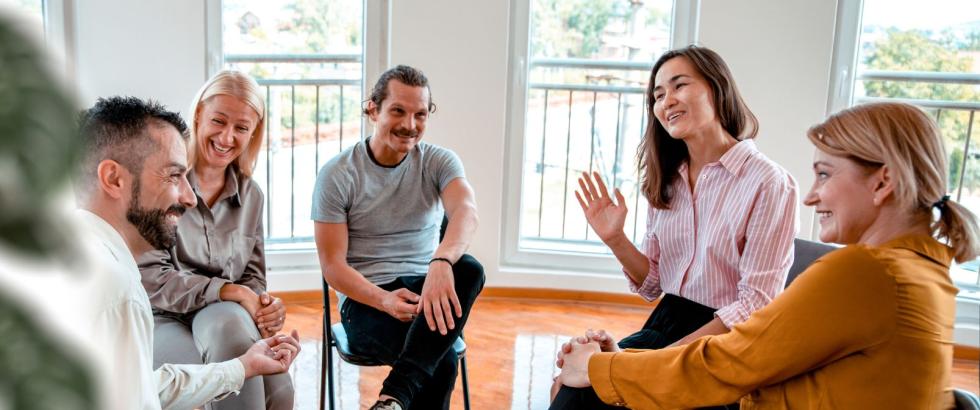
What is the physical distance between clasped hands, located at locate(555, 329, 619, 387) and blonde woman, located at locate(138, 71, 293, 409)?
2.62ft

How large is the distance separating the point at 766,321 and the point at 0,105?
1.37m

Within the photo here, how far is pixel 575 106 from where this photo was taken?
4.45 metres

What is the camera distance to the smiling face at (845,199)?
1468 millimetres

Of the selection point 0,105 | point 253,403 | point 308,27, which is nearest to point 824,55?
point 308,27

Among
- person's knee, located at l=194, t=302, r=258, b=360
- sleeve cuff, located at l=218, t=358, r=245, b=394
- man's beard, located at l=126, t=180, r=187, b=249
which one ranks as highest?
man's beard, located at l=126, t=180, r=187, b=249

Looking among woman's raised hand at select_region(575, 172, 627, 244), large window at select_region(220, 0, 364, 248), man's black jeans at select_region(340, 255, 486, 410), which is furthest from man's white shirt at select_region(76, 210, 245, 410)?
large window at select_region(220, 0, 364, 248)

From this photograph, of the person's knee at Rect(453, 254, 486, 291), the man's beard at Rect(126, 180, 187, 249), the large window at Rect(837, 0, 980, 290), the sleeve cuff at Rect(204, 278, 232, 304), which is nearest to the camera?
the man's beard at Rect(126, 180, 187, 249)

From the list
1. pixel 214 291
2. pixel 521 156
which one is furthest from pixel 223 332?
pixel 521 156

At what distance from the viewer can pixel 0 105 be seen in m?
0.16

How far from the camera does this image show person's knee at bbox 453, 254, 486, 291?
2500 millimetres

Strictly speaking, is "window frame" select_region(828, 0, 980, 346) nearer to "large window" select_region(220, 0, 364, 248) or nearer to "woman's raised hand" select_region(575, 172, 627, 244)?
"woman's raised hand" select_region(575, 172, 627, 244)

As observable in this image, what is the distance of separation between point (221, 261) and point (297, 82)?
2.01m

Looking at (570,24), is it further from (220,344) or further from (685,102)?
(220,344)

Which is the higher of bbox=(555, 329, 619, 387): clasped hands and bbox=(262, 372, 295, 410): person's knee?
bbox=(555, 329, 619, 387): clasped hands
